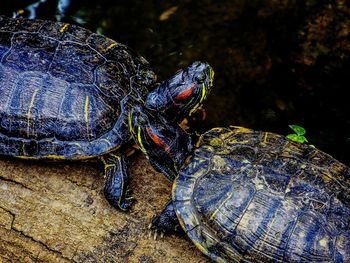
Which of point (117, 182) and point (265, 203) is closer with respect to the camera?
point (265, 203)

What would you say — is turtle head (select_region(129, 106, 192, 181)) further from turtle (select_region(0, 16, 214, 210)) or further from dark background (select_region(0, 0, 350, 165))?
dark background (select_region(0, 0, 350, 165))

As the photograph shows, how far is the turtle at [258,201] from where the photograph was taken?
3492mm

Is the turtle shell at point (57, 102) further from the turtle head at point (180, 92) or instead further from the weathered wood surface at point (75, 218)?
the turtle head at point (180, 92)

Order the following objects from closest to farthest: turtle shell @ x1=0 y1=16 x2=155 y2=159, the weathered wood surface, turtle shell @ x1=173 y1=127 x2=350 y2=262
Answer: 1. turtle shell @ x1=173 y1=127 x2=350 y2=262
2. the weathered wood surface
3. turtle shell @ x1=0 y1=16 x2=155 y2=159

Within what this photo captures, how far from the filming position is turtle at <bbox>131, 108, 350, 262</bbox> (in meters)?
3.49

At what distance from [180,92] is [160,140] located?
0.53m

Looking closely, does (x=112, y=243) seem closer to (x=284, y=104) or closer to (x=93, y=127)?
(x=93, y=127)

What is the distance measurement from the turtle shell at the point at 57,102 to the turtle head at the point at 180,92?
426 millimetres

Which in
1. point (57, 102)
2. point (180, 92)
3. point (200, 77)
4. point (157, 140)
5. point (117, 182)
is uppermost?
point (200, 77)

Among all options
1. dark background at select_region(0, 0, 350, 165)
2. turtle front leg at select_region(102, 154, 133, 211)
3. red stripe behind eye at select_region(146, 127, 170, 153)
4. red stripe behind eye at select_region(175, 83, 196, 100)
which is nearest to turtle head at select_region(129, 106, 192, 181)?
red stripe behind eye at select_region(146, 127, 170, 153)

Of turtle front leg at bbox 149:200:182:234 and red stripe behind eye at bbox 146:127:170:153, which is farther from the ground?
red stripe behind eye at bbox 146:127:170:153

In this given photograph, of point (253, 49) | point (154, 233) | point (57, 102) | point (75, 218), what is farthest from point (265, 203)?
point (253, 49)

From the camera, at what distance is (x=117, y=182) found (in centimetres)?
422

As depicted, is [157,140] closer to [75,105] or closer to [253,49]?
[75,105]
